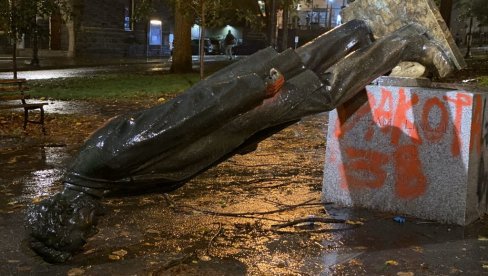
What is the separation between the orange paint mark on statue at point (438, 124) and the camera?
17.9 feet

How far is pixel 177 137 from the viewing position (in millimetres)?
4031

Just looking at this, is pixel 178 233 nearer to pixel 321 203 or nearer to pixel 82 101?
pixel 321 203

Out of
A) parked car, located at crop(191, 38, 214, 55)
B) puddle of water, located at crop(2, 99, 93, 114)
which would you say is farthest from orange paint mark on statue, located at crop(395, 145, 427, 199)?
parked car, located at crop(191, 38, 214, 55)

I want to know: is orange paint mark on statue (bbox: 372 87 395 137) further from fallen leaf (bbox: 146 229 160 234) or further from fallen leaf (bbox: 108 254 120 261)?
fallen leaf (bbox: 108 254 120 261)

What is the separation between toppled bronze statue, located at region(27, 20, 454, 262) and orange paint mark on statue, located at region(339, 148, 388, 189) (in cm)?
139

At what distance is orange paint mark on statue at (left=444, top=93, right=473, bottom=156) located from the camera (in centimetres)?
536

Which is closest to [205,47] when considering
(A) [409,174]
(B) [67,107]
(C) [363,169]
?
(B) [67,107]

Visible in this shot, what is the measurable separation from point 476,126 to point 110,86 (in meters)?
15.9

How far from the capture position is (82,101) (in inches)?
637

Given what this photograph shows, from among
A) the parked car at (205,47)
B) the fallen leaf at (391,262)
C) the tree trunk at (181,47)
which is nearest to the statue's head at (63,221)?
the fallen leaf at (391,262)

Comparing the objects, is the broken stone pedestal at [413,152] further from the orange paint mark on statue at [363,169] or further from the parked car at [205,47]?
the parked car at [205,47]

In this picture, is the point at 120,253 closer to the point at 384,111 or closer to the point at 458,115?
the point at 384,111

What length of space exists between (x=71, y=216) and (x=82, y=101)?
41.6 ft

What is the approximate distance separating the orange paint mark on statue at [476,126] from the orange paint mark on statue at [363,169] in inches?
30.6
